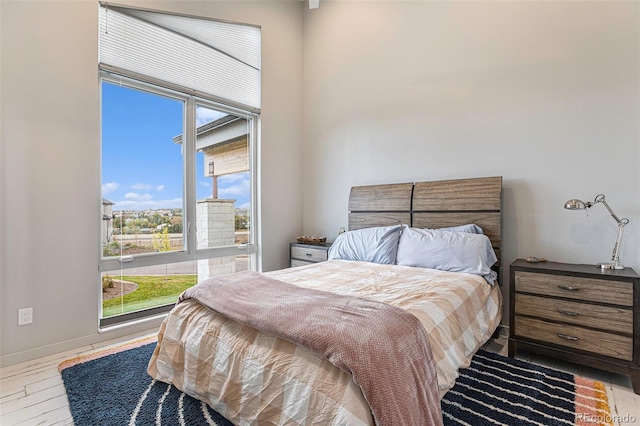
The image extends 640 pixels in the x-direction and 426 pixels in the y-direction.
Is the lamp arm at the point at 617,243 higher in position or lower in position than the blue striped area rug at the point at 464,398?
higher

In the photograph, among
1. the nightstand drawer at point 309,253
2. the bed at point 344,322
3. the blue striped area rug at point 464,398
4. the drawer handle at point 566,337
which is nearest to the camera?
the bed at point 344,322

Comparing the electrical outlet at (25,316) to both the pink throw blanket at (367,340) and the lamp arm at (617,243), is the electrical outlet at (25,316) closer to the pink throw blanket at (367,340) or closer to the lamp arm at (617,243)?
the pink throw blanket at (367,340)

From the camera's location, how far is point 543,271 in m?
2.21

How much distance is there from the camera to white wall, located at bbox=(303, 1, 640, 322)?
235 centimetres

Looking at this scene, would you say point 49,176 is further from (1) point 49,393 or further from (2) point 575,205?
(2) point 575,205

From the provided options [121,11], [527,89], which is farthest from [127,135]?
[527,89]

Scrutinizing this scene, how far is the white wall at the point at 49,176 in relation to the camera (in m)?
2.28

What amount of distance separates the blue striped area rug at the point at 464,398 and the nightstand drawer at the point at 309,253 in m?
1.79

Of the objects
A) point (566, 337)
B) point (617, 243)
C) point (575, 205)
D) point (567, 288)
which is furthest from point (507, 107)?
point (566, 337)

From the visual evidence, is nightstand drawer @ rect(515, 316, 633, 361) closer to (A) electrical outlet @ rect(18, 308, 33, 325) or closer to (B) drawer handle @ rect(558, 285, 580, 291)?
(B) drawer handle @ rect(558, 285, 580, 291)

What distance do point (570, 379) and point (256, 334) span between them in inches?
79.3

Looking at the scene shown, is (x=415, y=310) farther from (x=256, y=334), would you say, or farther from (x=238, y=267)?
(x=238, y=267)

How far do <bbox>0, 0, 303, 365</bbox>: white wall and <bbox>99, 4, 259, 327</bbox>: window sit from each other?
16cm

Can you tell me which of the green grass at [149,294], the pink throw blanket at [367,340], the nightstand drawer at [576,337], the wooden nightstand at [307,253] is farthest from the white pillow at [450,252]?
the green grass at [149,294]
